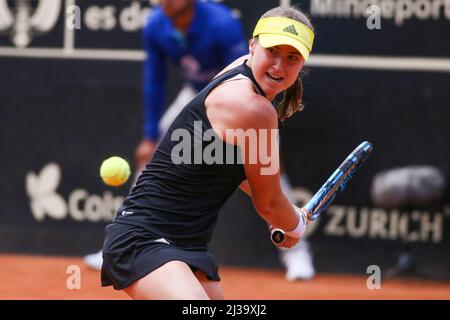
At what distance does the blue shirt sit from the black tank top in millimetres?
3268

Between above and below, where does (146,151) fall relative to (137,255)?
below

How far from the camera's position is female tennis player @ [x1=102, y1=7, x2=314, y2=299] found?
3338mm

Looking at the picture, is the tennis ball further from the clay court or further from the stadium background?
the stadium background

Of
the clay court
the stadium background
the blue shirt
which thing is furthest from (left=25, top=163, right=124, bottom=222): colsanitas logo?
the blue shirt

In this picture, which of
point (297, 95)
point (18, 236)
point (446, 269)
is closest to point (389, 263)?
point (446, 269)

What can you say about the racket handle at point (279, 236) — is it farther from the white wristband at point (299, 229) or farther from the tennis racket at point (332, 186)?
the tennis racket at point (332, 186)

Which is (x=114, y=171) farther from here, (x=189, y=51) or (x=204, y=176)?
(x=189, y=51)

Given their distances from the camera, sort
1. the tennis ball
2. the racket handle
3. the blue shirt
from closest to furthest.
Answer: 1. the racket handle
2. the tennis ball
3. the blue shirt

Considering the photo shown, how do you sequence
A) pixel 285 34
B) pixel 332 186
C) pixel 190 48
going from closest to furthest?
pixel 285 34 → pixel 332 186 → pixel 190 48

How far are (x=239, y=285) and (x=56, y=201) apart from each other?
1744mm

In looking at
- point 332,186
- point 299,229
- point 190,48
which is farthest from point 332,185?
point 190,48

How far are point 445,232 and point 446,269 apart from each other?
0.96 feet

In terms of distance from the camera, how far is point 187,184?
3449 millimetres

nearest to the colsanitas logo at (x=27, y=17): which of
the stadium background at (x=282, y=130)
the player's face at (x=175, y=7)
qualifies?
the stadium background at (x=282, y=130)
